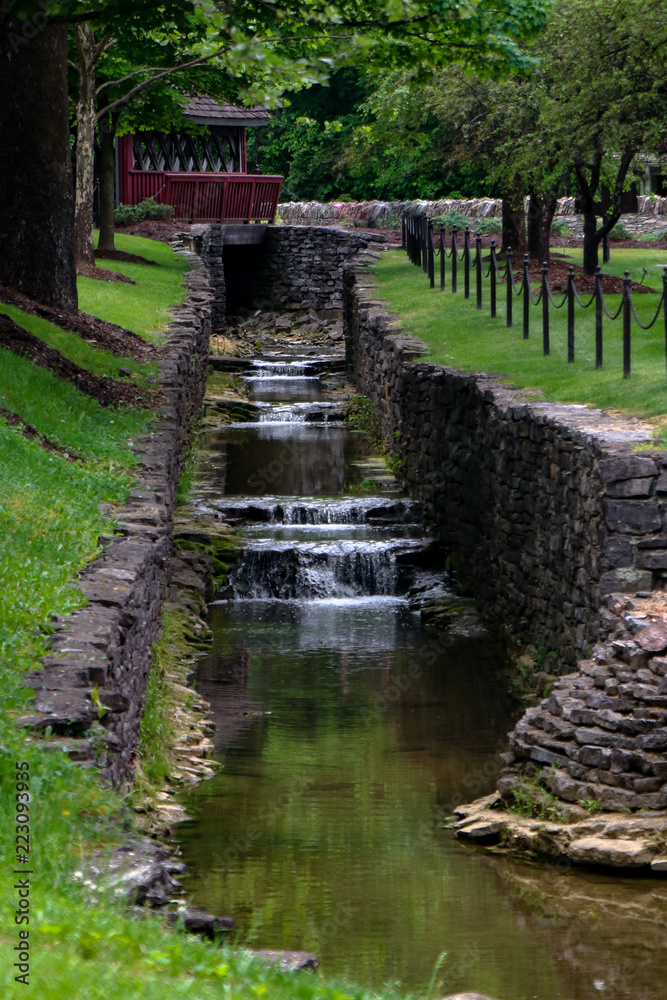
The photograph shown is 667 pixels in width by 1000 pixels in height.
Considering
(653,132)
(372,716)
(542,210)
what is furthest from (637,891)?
(542,210)

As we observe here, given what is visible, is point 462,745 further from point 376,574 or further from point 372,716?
point 376,574

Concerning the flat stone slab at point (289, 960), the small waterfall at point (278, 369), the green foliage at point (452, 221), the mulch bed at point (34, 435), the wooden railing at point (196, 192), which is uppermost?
the wooden railing at point (196, 192)

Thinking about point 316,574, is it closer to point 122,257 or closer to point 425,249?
point 425,249

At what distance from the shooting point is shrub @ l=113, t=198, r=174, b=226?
39219 mm

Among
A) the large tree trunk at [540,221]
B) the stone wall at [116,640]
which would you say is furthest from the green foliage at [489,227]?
the stone wall at [116,640]

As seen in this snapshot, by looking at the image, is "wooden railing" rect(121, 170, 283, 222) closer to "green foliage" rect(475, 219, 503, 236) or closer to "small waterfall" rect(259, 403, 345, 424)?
"green foliage" rect(475, 219, 503, 236)

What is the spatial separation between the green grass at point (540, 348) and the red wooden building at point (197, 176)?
50.7 ft

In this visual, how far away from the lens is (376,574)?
15383 millimetres

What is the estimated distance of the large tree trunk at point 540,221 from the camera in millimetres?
26844

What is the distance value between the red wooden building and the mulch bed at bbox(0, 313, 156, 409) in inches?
1032

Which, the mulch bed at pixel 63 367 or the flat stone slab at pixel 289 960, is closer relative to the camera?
the flat stone slab at pixel 289 960

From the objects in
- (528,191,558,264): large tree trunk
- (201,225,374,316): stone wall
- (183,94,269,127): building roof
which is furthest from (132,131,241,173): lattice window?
(528,191,558,264): large tree trunk

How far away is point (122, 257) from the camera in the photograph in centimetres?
3081

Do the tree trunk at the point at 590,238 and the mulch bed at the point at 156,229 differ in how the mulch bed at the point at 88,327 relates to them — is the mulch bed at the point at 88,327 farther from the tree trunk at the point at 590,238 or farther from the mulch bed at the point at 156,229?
the mulch bed at the point at 156,229
